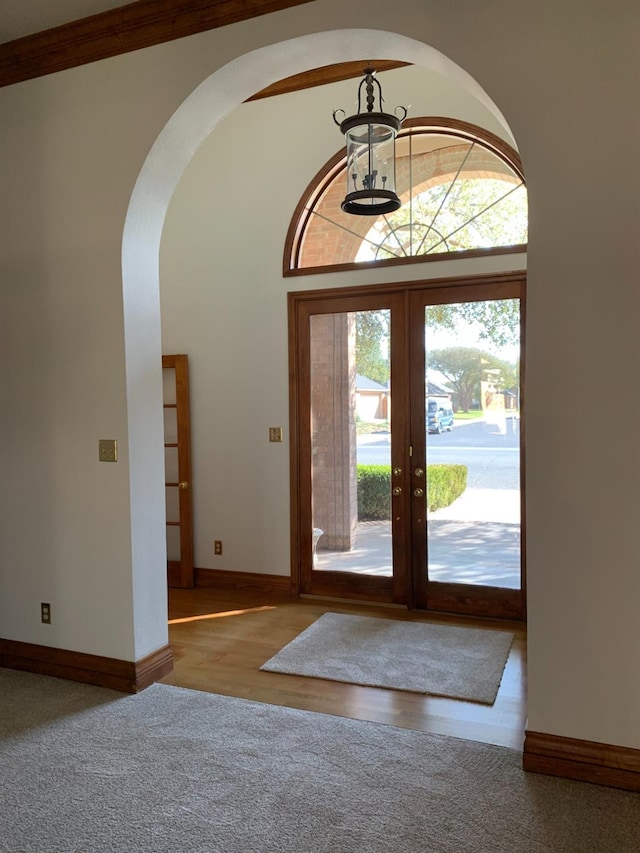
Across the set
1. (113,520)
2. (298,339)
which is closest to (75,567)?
(113,520)

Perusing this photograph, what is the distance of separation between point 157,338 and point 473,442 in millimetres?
2111

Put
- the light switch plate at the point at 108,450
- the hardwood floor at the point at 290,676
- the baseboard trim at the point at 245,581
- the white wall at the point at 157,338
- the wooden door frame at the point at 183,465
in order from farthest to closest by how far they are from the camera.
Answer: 1. the wooden door frame at the point at 183,465
2. the baseboard trim at the point at 245,581
3. the light switch plate at the point at 108,450
4. the hardwood floor at the point at 290,676
5. the white wall at the point at 157,338

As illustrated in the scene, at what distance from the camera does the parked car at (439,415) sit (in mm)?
4215

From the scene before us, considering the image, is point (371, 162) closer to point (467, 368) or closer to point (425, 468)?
point (467, 368)

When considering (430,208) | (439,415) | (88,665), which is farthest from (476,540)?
(88,665)

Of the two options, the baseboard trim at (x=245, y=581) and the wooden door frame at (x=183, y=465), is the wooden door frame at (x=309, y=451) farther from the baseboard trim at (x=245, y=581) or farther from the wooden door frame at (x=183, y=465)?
the wooden door frame at (x=183, y=465)

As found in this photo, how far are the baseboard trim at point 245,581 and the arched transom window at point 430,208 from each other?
226 cm

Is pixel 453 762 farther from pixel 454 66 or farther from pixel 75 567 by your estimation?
pixel 454 66

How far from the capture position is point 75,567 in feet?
10.6

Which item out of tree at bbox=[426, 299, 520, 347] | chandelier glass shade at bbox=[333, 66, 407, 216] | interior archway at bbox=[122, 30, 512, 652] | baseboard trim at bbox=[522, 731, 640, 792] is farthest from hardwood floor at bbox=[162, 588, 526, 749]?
chandelier glass shade at bbox=[333, 66, 407, 216]

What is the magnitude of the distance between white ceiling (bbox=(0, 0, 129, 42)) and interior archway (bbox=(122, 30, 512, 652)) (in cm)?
58

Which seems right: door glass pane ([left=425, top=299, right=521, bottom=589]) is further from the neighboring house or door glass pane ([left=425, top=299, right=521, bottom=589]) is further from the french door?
the neighboring house

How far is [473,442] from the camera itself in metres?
4.14

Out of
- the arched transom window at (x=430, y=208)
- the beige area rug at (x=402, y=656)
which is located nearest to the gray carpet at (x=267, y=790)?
the beige area rug at (x=402, y=656)
